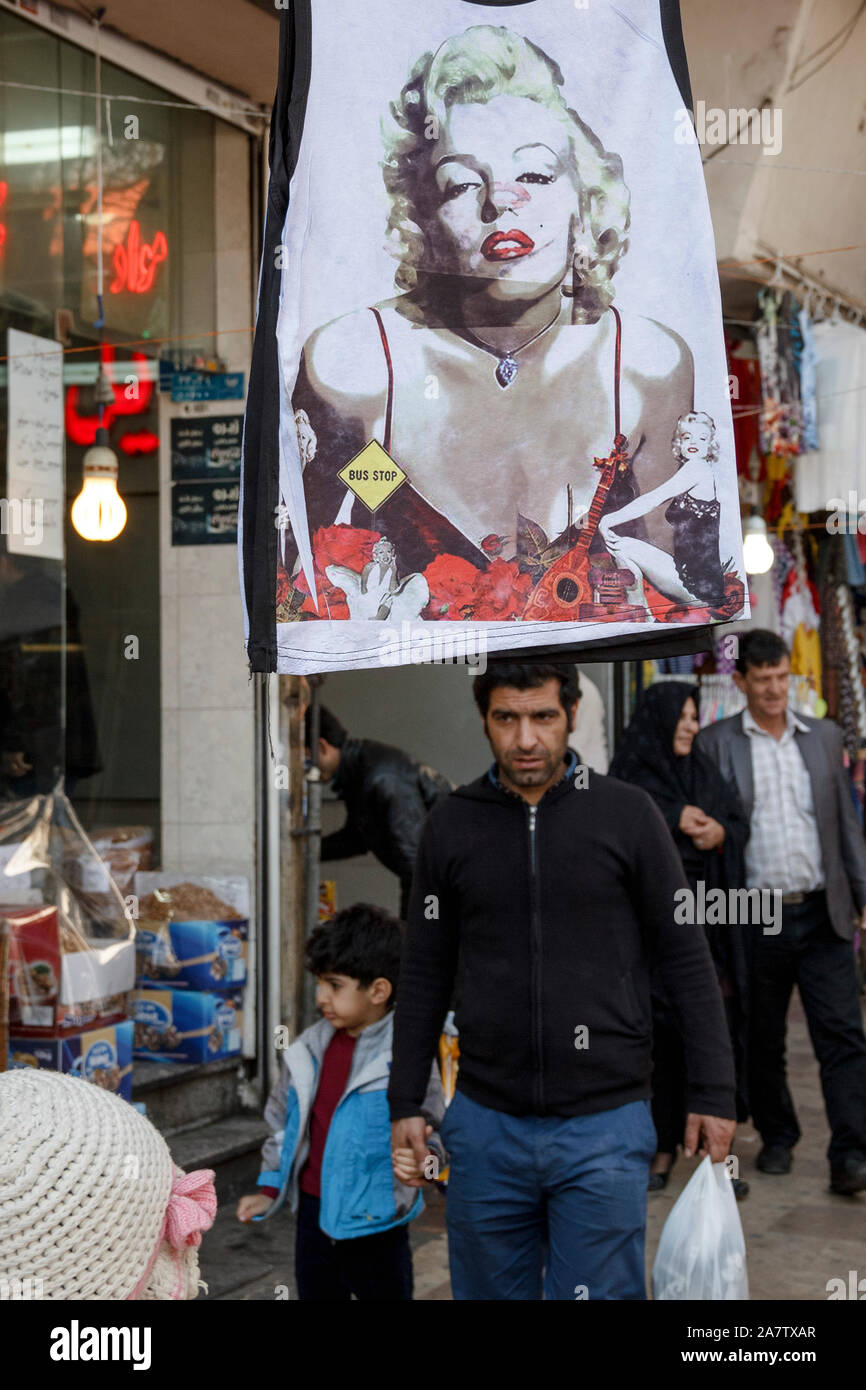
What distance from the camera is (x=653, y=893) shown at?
12.0 feet

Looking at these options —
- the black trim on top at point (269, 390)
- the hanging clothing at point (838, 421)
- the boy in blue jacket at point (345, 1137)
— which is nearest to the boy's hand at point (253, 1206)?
the boy in blue jacket at point (345, 1137)

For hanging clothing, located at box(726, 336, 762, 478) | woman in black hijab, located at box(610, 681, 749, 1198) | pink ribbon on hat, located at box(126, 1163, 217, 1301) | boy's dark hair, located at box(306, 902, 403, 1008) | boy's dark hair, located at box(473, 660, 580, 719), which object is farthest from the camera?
hanging clothing, located at box(726, 336, 762, 478)

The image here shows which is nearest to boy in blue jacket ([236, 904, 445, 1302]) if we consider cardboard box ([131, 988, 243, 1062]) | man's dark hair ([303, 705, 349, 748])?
cardboard box ([131, 988, 243, 1062])

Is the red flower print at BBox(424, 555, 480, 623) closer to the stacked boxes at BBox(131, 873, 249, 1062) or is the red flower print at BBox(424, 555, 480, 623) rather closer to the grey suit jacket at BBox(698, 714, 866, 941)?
the stacked boxes at BBox(131, 873, 249, 1062)

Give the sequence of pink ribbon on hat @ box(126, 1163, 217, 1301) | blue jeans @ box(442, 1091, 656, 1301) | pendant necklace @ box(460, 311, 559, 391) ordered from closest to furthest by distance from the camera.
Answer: pink ribbon on hat @ box(126, 1163, 217, 1301) → pendant necklace @ box(460, 311, 559, 391) → blue jeans @ box(442, 1091, 656, 1301)

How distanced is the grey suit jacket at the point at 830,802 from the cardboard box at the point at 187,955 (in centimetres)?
228

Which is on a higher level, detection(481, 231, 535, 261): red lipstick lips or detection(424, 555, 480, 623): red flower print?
detection(481, 231, 535, 261): red lipstick lips

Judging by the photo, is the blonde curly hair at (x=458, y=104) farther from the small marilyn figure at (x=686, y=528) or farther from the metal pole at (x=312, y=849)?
the metal pole at (x=312, y=849)

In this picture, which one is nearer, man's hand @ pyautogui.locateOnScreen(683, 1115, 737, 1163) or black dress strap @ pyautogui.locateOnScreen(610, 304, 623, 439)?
black dress strap @ pyautogui.locateOnScreen(610, 304, 623, 439)

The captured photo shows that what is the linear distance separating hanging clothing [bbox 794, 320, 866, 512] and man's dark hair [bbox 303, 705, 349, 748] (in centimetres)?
372

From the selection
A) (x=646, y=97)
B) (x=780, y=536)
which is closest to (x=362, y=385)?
(x=646, y=97)

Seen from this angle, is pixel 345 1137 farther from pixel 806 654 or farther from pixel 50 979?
pixel 806 654

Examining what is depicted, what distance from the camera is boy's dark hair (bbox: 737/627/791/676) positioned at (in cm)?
655

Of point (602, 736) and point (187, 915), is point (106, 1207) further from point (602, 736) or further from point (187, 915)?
point (602, 736)
